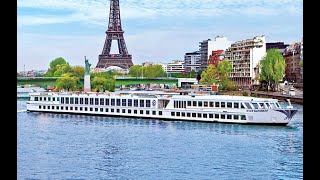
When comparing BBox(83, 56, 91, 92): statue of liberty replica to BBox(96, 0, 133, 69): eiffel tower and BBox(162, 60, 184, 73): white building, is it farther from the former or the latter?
BBox(162, 60, 184, 73): white building

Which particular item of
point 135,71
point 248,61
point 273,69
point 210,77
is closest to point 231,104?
point 273,69

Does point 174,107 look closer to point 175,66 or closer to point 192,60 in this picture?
point 192,60

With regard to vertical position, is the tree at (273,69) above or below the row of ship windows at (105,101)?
above

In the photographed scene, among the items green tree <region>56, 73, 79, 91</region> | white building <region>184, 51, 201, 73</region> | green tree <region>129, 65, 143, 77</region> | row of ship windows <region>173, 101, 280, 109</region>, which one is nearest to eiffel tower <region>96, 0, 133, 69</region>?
green tree <region>129, 65, 143, 77</region>

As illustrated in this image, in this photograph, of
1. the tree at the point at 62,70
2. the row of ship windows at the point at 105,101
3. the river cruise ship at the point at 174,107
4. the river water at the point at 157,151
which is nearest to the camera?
the river water at the point at 157,151

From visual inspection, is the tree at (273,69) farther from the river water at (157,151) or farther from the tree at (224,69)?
the river water at (157,151)

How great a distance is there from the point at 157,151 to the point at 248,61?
9.14 metres

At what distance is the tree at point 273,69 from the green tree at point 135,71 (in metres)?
3.43

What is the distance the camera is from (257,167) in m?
4.71

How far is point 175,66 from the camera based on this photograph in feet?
65.7

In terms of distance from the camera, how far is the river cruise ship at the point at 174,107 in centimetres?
802

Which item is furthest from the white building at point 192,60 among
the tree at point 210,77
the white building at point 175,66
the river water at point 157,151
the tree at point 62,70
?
the river water at point 157,151
